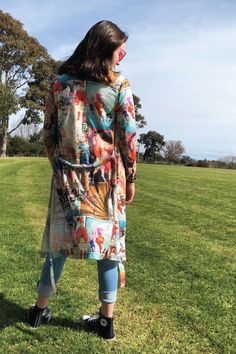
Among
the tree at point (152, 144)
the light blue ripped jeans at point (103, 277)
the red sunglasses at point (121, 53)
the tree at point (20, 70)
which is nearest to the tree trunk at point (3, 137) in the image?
the tree at point (20, 70)

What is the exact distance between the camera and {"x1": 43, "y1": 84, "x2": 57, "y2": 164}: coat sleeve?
2.69m

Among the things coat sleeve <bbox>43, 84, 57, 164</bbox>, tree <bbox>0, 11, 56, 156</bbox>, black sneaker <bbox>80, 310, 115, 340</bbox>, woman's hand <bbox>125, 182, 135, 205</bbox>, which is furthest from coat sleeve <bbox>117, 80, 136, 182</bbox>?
tree <bbox>0, 11, 56, 156</bbox>

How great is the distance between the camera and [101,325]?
2824 mm

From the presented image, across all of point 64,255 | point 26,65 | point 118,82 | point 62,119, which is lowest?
point 64,255

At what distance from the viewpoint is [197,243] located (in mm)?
5359

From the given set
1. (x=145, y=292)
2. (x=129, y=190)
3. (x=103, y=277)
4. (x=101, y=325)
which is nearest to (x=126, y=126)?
(x=129, y=190)

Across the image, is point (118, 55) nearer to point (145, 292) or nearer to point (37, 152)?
point (145, 292)

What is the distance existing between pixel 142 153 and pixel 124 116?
47.4 meters

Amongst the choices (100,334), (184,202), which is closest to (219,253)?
(100,334)

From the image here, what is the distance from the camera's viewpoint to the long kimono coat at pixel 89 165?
255cm

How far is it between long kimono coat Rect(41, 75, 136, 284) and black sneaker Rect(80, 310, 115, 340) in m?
0.47

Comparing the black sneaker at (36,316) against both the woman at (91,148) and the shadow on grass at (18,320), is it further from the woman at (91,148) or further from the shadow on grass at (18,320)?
the woman at (91,148)

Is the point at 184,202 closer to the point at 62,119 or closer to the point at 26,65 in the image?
the point at 62,119

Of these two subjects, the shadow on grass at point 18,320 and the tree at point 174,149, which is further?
the tree at point 174,149
